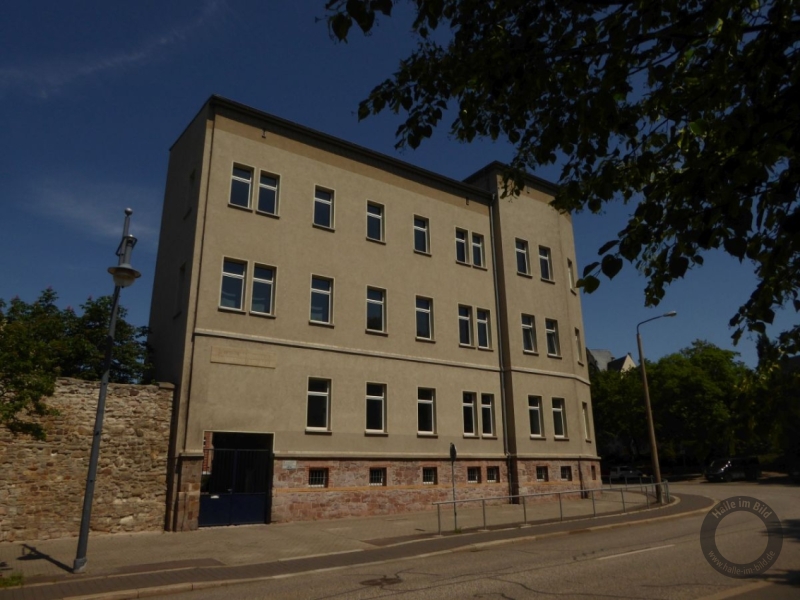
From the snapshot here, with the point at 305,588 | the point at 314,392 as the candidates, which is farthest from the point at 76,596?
the point at 314,392

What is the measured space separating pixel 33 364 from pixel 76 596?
4781mm

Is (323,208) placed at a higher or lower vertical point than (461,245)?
lower

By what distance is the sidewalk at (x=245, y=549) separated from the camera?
33.3 ft

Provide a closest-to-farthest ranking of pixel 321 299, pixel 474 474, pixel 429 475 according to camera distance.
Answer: pixel 321 299 < pixel 429 475 < pixel 474 474

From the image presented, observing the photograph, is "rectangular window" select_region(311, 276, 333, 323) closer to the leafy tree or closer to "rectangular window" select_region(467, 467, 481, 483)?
"rectangular window" select_region(467, 467, 481, 483)

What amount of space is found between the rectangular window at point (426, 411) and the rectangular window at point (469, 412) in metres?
1.54

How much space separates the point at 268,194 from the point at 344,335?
19.5ft

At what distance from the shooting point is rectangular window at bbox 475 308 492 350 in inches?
1049

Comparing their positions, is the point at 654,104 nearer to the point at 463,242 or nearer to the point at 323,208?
the point at 323,208

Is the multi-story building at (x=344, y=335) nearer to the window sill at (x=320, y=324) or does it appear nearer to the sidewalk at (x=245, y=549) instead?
the window sill at (x=320, y=324)

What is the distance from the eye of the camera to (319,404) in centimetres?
2086

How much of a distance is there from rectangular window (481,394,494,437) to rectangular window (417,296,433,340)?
3.81m
